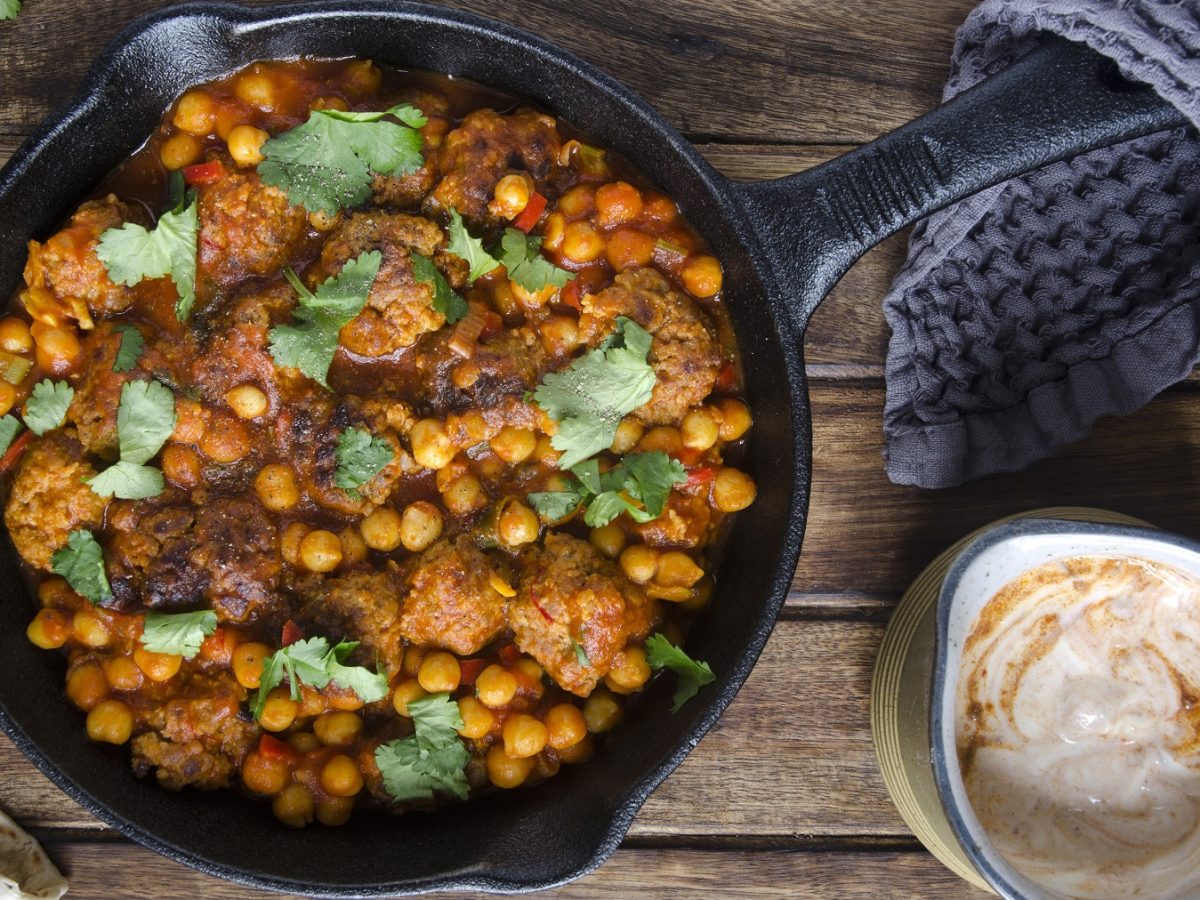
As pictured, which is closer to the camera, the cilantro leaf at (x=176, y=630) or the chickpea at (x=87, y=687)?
the cilantro leaf at (x=176, y=630)

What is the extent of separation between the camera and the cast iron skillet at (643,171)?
2.87m

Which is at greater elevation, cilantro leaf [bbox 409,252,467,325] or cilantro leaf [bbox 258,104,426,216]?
cilantro leaf [bbox 258,104,426,216]

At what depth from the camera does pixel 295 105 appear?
3.22m

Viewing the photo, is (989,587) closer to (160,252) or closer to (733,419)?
(733,419)

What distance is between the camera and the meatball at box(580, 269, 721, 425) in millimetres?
3092

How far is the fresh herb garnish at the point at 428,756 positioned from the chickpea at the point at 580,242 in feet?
4.50

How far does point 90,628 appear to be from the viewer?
3.07 meters

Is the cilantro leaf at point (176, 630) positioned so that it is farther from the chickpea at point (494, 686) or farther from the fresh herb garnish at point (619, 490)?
the fresh herb garnish at point (619, 490)

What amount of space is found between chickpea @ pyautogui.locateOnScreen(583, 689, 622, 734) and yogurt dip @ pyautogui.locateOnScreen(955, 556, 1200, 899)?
3.51 feet

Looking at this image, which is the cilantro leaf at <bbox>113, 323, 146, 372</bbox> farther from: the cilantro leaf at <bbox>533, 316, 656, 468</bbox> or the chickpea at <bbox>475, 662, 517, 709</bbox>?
the chickpea at <bbox>475, 662, 517, 709</bbox>

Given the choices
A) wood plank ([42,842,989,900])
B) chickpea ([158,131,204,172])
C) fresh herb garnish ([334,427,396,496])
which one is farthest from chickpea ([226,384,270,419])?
wood plank ([42,842,989,900])

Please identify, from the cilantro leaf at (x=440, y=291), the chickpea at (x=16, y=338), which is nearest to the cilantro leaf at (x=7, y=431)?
the chickpea at (x=16, y=338)

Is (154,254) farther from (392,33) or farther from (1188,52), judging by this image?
(1188,52)

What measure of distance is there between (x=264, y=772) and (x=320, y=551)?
2.25ft
